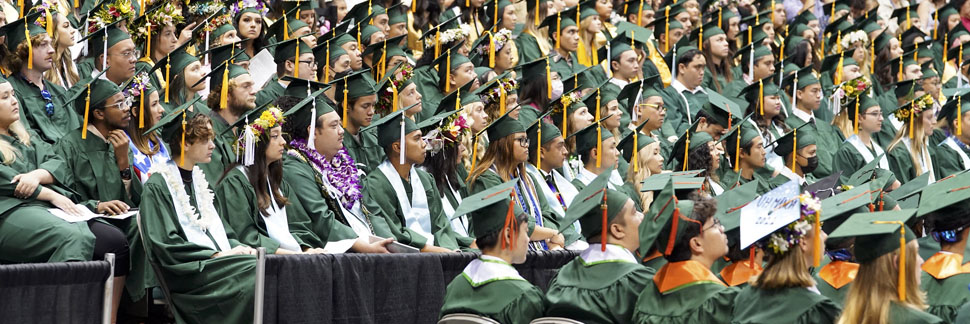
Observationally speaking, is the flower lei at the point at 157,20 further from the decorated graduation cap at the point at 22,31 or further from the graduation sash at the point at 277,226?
the graduation sash at the point at 277,226

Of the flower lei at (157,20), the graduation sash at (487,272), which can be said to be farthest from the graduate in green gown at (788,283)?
the flower lei at (157,20)

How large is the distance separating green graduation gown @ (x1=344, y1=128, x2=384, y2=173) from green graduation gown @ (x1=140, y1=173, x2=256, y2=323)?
2.15 m

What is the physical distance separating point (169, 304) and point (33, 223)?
72 centimetres

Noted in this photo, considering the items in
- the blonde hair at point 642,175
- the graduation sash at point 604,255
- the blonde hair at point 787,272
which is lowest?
the blonde hair at point 642,175

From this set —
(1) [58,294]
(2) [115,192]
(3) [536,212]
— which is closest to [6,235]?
(2) [115,192]

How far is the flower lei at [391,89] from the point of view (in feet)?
28.2

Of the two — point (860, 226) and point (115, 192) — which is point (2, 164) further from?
point (860, 226)

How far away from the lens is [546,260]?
260 inches

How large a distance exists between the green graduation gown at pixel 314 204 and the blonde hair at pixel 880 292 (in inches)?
131

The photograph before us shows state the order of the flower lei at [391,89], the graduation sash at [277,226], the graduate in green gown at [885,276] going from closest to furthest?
the graduate in green gown at [885,276], the graduation sash at [277,226], the flower lei at [391,89]

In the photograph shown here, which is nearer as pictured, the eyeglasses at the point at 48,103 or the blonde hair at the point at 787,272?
the blonde hair at the point at 787,272

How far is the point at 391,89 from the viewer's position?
853 centimetres

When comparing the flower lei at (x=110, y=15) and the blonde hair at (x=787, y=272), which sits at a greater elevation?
the flower lei at (x=110, y=15)

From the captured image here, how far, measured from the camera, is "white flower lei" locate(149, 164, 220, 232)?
5.88 meters
